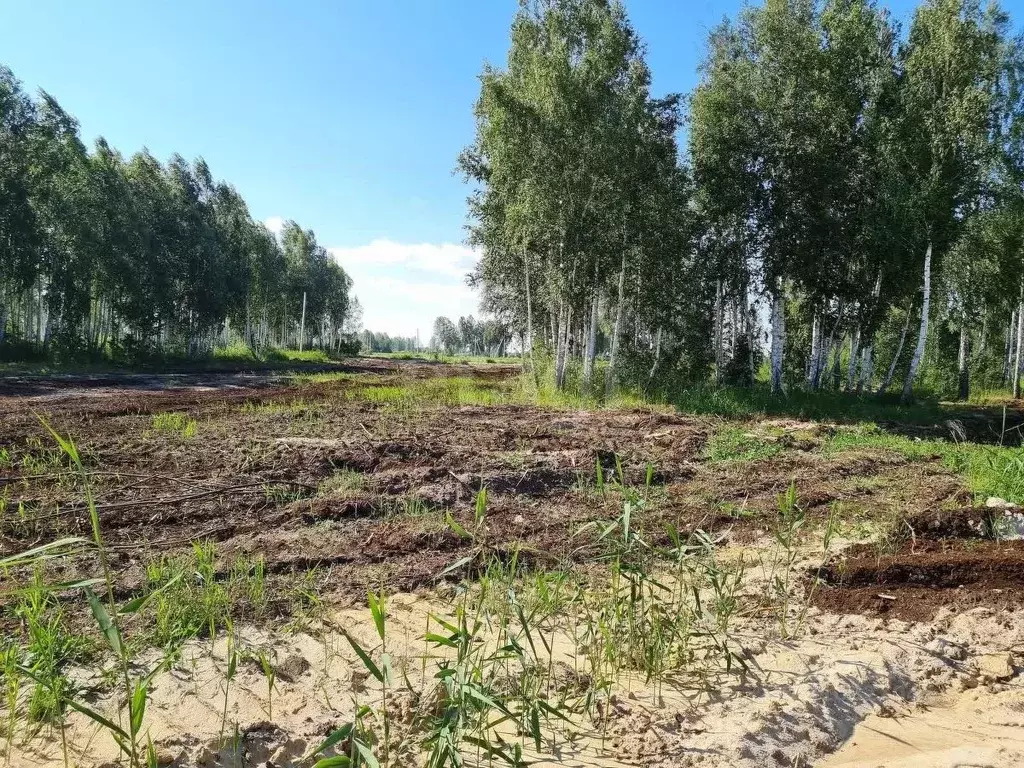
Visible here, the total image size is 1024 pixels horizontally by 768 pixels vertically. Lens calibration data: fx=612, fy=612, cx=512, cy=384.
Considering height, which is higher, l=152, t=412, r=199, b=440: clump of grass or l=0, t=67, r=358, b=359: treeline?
l=0, t=67, r=358, b=359: treeline

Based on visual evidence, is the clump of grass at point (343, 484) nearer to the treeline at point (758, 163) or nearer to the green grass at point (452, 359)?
the treeline at point (758, 163)

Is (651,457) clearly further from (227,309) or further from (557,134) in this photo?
(227,309)

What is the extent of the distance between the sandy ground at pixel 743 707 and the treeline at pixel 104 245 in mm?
29465

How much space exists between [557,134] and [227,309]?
29.1 metres

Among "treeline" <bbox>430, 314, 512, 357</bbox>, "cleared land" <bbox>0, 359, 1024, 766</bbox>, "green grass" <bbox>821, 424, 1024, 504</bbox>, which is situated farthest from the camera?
"treeline" <bbox>430, 314, 512, 357</bbox>

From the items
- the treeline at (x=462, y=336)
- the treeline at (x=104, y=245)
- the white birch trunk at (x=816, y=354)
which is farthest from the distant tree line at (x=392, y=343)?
the white birch trunk at (x=816, y=354)

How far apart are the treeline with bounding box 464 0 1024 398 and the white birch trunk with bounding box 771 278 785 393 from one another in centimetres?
7

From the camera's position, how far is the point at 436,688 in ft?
10.5

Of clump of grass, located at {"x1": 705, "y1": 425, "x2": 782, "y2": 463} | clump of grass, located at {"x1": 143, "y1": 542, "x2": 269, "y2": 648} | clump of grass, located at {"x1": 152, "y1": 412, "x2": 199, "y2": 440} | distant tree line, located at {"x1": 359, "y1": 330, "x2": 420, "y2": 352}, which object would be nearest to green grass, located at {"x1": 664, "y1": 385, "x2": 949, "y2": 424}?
clump of grass, located at {"x1": 705, "y1": 425, "x2": 782, "y2": 463}

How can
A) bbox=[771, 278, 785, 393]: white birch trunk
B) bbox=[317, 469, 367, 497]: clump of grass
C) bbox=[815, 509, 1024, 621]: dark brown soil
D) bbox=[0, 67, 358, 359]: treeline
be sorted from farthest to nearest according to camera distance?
1. bbox=[0, 67, 358, 359]: treeline
2. bbox=[771, 278, 785, 393]: white birch trunk
3. bbox=[317, 469, 367, 497]: clump of grass
4. bbox=[815, 509, 1024, 621]: dark brown soil

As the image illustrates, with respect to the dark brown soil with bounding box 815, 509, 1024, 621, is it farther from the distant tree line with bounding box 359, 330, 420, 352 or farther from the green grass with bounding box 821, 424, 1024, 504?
the distant tree line with bounding box 359, 330, 420, 352

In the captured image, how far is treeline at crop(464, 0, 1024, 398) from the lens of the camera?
17469 mm

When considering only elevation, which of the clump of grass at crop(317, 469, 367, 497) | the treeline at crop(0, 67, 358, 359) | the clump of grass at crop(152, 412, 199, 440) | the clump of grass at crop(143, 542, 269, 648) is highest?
the treeline at crop(0, 67, 358, 359)

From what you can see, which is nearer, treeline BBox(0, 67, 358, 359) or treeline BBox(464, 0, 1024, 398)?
treeline BBox(464, 0, 1024, 398)
